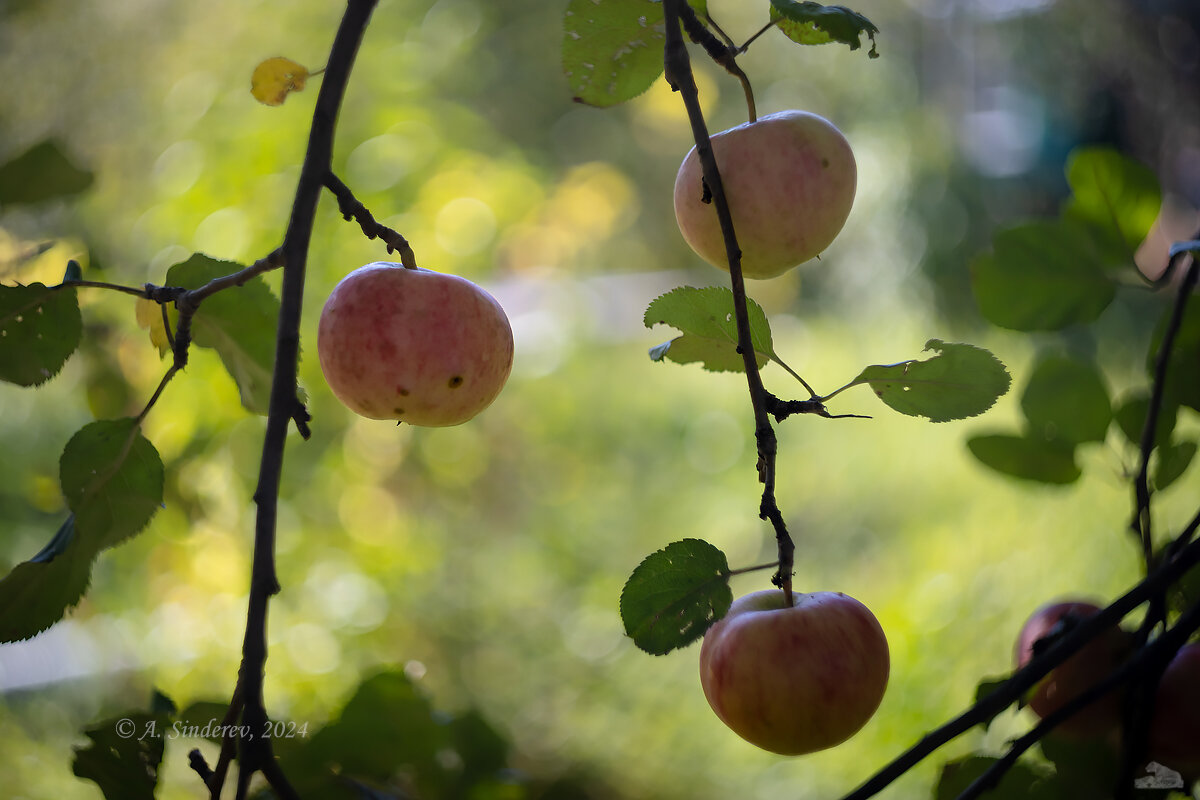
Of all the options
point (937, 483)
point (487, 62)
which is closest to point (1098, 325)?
point (937, 483)

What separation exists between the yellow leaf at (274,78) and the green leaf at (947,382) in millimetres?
268

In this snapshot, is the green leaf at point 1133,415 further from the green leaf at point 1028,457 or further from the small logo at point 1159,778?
the small logo at point 1159,778

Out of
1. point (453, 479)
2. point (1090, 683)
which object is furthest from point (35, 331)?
point (453, 479)

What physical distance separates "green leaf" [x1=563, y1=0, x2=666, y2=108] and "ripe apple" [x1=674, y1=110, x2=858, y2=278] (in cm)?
5

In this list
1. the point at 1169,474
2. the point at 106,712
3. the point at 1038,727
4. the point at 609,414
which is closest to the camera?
the point at 1038,727

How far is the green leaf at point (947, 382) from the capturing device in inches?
13.1

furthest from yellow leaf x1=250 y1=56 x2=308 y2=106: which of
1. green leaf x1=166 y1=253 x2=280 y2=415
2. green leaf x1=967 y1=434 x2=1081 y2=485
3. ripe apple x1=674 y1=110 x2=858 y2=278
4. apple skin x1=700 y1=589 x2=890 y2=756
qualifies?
green leaf x1=967 y1=434 x2=1081 y2=485

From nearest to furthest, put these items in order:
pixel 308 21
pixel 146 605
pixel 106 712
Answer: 1. pixel 106 712
2. pixel 146 605
3. pixel 308 21

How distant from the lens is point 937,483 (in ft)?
5.98

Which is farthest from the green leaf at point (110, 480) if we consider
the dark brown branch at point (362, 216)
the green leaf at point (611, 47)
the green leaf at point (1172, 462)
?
the green leaf at point (1172, 462)

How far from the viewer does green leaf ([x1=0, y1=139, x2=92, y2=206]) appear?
0.45m

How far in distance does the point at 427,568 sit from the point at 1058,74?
267 centimetres

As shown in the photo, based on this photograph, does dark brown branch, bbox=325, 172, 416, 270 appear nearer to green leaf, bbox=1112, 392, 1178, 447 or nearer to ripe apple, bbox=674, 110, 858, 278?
ripe apple, bbox=674, 110, 858, 278

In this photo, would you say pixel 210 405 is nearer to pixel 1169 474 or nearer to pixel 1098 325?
pixel 1169 474
